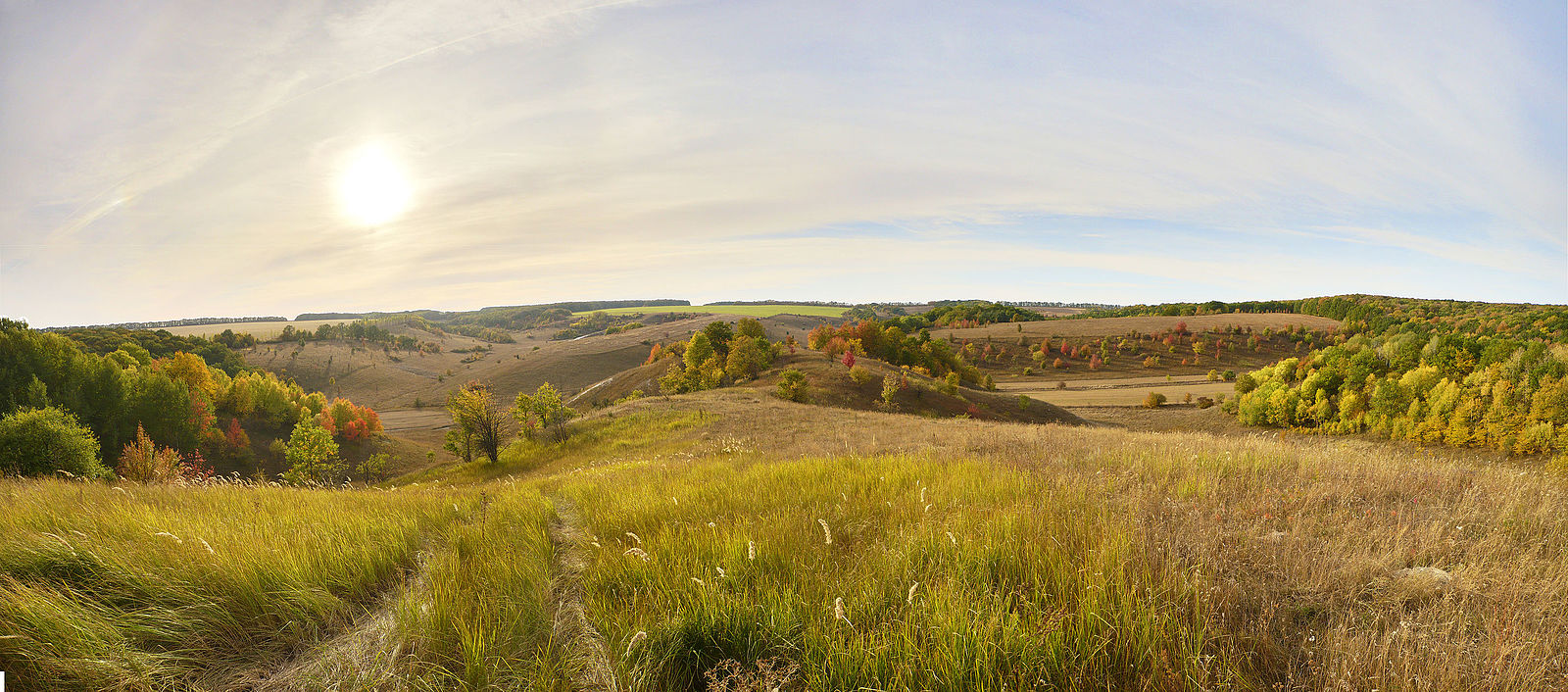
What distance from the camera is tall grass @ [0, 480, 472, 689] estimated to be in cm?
262

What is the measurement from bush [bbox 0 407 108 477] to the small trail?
32466 millimetres

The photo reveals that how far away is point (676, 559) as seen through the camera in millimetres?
3629

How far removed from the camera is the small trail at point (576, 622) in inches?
100

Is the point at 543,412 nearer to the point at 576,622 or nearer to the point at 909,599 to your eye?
the point at 576,622

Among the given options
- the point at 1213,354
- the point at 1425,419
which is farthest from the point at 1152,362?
the point at 1425,419

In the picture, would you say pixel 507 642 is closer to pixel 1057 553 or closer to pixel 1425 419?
pixel 1057 553

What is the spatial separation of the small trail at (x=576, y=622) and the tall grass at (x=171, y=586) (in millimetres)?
1255

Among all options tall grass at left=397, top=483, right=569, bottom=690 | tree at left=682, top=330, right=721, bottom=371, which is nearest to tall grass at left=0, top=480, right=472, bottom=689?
tall grass at left=397, top=483, right=569, bottom=690

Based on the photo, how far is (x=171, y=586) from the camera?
3.25 metres

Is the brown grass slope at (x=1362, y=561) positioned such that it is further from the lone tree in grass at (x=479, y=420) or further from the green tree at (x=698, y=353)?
the green tree at (x=698, y=353)

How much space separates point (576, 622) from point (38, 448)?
3723 centimetres

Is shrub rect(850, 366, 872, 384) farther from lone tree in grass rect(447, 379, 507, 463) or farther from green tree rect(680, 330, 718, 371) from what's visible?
lone tree in grass rect(447, 379, 507, 463)

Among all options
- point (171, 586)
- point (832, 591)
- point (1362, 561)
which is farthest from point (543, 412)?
point (1362, 561)

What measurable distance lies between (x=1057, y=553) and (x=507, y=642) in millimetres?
3327
